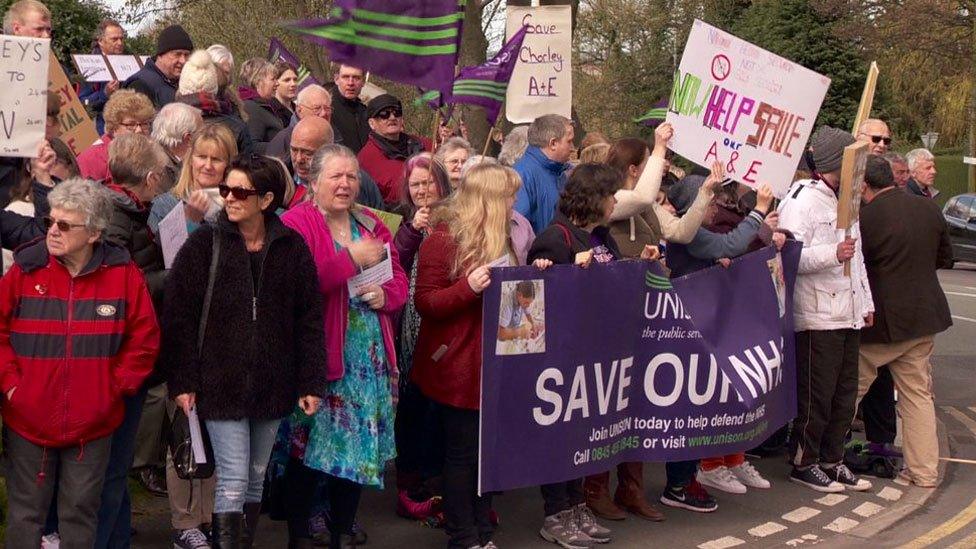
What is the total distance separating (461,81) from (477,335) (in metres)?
3.02

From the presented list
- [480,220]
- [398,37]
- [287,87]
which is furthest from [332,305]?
[287,87]

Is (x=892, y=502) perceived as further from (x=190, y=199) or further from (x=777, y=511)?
(x=190, y=199)

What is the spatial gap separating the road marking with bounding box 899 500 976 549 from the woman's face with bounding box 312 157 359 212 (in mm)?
3625

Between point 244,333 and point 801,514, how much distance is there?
396 centimetres

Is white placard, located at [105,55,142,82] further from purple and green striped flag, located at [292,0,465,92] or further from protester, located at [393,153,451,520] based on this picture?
protester, located at [393,153,451,520]

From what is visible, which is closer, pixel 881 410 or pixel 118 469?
pixel 118 469

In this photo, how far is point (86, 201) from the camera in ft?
18.8

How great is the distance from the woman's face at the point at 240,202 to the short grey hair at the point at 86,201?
19.8 inches

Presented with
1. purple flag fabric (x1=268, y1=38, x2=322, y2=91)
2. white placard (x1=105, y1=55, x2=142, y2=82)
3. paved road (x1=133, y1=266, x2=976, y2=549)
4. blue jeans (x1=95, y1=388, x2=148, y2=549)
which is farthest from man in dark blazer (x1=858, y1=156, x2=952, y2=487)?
white placard (x1=105, y1=55, x2=142, y2=82)

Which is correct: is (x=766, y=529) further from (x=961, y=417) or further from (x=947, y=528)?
(x=961, y=417)

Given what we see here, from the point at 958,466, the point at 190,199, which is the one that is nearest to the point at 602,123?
the point at 958,466

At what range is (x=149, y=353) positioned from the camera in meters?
5.84

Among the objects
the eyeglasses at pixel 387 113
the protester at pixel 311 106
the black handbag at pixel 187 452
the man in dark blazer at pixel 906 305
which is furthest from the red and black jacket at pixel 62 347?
the man in dark blazer at pixel 906 305

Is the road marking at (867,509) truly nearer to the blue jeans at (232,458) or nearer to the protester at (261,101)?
the blue jeans at (232,458)
